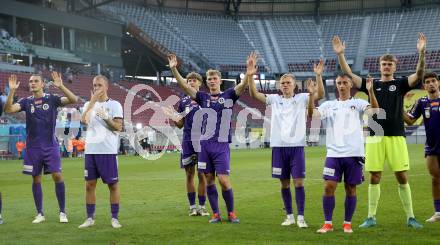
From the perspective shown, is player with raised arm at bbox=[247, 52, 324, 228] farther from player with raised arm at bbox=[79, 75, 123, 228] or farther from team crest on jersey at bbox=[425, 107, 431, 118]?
player with raised arm at bbox=[79, 75, 123, 228]

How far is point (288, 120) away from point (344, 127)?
962 mm

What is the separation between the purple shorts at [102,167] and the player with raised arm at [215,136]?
1362 mm

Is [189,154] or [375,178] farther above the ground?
[189,154]

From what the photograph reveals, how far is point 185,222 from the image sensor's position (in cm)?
932

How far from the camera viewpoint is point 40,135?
9789 millimetres

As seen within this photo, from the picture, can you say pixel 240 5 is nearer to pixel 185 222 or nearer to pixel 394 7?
pixel 394 7

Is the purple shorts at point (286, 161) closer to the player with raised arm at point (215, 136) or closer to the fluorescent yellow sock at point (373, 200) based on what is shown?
the player with raised arm at point (215, 136)

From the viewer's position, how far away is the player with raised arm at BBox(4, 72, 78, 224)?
31.9 feet

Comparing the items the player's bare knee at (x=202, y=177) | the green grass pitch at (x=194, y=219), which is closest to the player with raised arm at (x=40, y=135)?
the green grass pitch at (x=194, y=219)

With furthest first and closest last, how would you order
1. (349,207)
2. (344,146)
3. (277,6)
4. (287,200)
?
(277,6), (287,200), (344,146), (349,207)

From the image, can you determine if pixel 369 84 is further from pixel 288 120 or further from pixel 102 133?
pixel 102 133

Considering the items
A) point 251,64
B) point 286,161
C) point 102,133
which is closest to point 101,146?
point 102,133

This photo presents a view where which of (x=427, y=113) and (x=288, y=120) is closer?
(x=288, y=120)

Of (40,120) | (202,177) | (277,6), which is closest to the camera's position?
(40,120)
